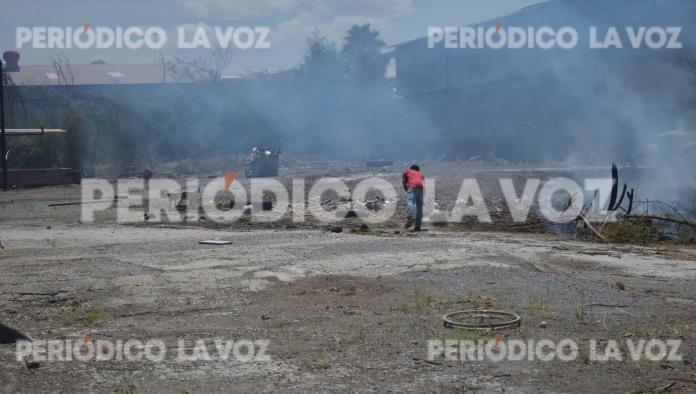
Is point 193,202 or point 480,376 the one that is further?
point 193,202

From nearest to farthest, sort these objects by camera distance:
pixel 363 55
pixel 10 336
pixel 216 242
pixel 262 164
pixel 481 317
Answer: pixel 10 336
pixel 481 317
pixel 216 242
pixel 262 164
pixel 363 55

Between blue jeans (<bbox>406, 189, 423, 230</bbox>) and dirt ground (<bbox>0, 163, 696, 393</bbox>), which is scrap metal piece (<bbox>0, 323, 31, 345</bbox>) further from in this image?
blue jeans (<bbox>406, 189, 423, 230</bbox>)

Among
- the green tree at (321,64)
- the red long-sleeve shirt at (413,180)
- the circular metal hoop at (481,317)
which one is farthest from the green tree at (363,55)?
the circular metal hoop at (481,317)

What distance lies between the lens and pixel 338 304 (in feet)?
22.8

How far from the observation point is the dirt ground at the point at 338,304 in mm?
4777

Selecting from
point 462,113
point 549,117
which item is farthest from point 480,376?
point 462,113

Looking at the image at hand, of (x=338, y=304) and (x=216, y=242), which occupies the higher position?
(x=216, y=242)

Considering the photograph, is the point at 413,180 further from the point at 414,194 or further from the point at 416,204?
the point at 416,204

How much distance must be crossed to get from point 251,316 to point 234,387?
73.4 inches

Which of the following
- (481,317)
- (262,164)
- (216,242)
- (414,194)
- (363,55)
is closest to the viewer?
(481,317)

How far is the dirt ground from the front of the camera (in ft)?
15.7

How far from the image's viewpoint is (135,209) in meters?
17.5

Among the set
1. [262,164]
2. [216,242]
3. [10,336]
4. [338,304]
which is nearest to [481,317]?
[338,304]

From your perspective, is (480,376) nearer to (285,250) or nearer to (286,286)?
(286,286)
